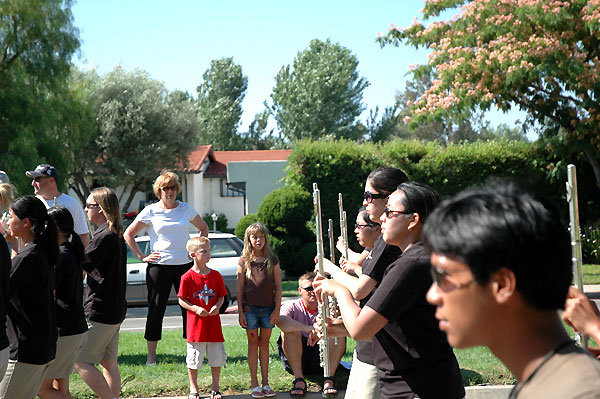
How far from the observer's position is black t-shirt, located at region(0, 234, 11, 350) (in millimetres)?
4281

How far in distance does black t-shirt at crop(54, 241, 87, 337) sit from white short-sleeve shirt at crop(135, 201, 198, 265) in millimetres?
2588

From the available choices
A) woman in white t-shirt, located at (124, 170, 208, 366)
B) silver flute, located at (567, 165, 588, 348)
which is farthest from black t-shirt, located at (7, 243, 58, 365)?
woman in white t-shirt, located at (124, 170, 208, 366)

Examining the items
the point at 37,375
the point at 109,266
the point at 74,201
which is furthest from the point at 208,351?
the point at 37,375

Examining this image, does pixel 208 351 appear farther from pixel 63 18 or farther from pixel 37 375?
pixel 63 18

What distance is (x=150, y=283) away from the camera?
812 centimetres

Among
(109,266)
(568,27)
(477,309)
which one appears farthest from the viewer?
(568,27)

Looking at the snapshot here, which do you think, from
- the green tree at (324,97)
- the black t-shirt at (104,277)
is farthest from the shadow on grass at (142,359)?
the green tree at (324,97)

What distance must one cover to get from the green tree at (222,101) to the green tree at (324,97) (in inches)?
393

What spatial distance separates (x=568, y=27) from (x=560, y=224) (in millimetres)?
17924

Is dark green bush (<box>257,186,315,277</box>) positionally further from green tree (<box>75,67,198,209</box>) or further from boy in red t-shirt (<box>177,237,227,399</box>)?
green tree (<box>75,67,198,209</box>)

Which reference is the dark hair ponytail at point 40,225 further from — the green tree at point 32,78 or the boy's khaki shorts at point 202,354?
the green tree at point 32,78

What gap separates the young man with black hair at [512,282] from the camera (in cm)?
158

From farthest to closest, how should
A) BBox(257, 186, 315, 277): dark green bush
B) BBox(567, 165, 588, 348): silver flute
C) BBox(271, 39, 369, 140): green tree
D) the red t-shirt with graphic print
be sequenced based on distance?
BBox(271, 39, 369, 140): green tree < BBox(257, 186, 315, 277): dark green bush < the red t-shirt with graphic print < BBox(567, 165, 588, 348): silver flute

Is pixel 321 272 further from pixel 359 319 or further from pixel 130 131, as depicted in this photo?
pixel 130 131
